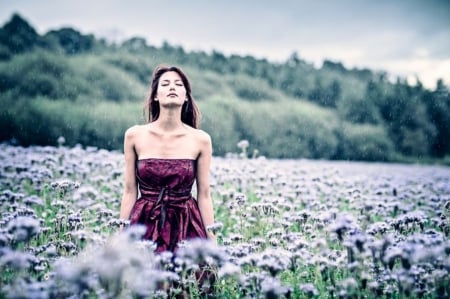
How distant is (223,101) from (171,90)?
51.0ft

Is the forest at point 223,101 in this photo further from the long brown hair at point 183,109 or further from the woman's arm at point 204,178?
the woman's arm at point 204,178

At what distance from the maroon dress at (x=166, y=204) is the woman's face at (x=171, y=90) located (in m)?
0.48

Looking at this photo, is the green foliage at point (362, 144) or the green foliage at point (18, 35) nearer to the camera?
the green foliage at point (18, 35)

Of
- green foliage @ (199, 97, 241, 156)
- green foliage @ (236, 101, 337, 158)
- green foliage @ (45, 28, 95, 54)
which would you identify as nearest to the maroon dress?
green foliage @ (199, 97, 241, 156)

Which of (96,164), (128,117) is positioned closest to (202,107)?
(128,117)

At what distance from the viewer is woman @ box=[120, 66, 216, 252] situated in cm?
383

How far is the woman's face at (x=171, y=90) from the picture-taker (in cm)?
393

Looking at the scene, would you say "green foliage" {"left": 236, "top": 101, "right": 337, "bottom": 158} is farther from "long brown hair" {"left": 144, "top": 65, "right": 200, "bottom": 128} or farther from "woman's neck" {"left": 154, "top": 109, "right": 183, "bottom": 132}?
"woman's neck" {"left": 154, "top": 109, "right": 183, "bottom": 132}

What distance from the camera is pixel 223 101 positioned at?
63.7 ft

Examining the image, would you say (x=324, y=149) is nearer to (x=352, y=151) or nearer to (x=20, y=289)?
(x=352, y=151)

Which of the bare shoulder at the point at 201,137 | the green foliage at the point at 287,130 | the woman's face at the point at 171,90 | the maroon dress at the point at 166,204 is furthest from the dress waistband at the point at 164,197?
the green foliage at the point at 287,130

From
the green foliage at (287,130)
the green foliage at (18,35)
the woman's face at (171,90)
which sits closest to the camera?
the woman's face at (171,90)

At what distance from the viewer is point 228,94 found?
22.4m

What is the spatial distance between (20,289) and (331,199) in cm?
461
